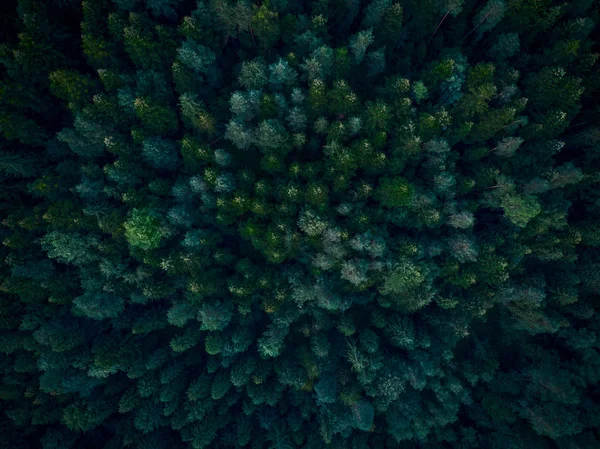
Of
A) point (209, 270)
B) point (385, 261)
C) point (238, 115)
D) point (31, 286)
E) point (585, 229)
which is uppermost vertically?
point (585, 229)

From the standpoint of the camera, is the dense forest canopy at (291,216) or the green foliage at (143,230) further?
the dense forest canopy at (291,216)

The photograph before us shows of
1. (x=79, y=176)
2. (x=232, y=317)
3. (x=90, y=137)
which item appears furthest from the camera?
(x=232, y=317)

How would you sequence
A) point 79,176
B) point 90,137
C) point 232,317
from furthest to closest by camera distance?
point 232,317, point 79,176, point 90,137

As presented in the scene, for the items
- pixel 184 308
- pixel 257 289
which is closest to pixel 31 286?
pixel 184 308

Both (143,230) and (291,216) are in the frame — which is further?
(291,216)

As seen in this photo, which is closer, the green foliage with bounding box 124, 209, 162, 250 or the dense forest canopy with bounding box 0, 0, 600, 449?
the green foliage with bounding box 124, 209, 162, 250

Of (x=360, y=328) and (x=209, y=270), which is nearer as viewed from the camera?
(x=209, y=270)

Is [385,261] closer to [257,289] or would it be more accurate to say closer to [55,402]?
[257,289]

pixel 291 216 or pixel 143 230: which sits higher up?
pixel 291 216
